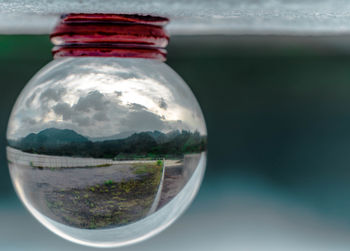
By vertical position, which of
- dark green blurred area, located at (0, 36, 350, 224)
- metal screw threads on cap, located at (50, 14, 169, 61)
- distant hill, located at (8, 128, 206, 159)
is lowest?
distant hill, located at (8, 128, 206, 159)

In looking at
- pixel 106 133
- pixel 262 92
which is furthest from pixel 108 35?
pixel 262 92

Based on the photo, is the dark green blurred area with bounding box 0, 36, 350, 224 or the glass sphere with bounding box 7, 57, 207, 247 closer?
the glass sphere with bounding box 7, 57, 207, 247

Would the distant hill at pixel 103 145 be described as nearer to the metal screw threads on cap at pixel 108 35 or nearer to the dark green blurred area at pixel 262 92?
the metal screw threads on cap at pixel 108 35

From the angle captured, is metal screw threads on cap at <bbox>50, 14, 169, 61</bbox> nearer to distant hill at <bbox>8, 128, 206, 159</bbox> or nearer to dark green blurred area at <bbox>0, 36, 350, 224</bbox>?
distant hill at <bbox>8, 128, 206, 159</bbox>

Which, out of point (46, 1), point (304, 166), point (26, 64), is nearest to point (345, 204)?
point (304, 166)

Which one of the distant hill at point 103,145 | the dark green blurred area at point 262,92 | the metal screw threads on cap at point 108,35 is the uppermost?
the dark green blurred area at point 262,92

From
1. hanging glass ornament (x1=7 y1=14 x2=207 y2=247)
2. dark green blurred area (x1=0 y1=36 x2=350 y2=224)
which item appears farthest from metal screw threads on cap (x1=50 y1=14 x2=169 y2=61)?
dark green blurred area (x1=0 y1=36 x2=350 y2=224)

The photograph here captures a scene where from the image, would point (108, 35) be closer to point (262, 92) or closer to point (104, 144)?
point (104, 144)

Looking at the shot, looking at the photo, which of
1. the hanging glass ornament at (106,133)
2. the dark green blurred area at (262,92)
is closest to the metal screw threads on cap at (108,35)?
the hanging glass ornament at (106,133)
